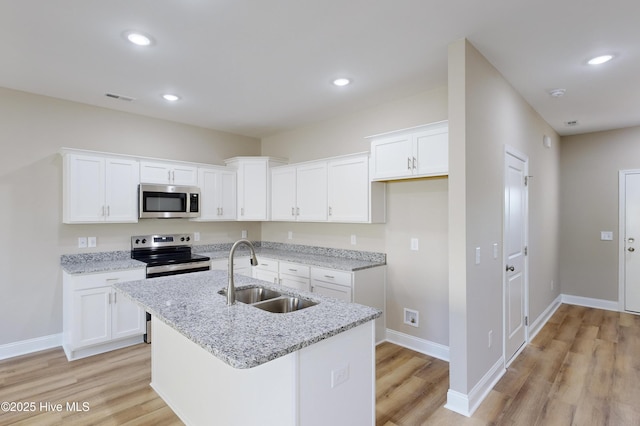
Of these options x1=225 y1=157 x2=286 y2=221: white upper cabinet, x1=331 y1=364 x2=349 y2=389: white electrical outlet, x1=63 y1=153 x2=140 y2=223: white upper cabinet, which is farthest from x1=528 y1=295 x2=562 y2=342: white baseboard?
x1=63 y1=153 x2=140 y2=223: white upper cabinet

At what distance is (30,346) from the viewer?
3420mm

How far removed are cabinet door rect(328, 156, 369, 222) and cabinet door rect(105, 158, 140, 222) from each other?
2258mm

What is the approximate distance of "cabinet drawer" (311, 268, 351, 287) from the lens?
3.44 metres

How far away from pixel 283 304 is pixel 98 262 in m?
2.71

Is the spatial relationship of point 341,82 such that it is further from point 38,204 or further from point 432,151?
point 38,204

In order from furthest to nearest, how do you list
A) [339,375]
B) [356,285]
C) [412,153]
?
[356,285]
[412,153]
[339,375]

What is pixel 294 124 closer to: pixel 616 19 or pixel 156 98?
pixel 156 98

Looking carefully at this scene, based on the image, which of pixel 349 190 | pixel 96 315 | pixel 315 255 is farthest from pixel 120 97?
pixel 315 255

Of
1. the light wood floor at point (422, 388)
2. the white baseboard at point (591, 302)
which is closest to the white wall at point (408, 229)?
the light wood floor at point (422, 388)

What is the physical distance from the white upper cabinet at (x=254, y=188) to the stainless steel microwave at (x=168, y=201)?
0.65 m

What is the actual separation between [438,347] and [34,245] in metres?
4.27

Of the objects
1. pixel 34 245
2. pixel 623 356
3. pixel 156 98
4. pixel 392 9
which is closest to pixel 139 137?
pixel 156 98

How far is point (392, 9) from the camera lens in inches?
80.0

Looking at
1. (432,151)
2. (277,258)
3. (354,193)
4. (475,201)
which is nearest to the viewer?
(475,201)
